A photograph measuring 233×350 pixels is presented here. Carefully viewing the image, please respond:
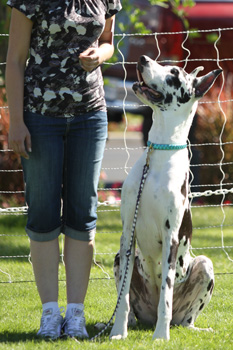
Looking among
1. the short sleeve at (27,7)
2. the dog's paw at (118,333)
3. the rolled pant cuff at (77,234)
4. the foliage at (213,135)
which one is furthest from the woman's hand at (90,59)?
the foliage at (213,135)

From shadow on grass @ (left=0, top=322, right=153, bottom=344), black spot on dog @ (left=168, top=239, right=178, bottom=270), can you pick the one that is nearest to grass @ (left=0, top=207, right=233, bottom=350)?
shadow on grass @ (left=0, top=322, right=153, bottom=344)

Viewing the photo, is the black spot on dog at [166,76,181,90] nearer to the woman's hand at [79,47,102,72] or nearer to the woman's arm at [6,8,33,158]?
the woman's hand at [79,47,102,72]

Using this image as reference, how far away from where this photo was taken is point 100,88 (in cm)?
414

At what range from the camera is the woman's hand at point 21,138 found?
390 cm

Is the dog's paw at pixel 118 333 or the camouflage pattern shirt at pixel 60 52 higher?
the camouflage pattern shirt at pixel 60 52

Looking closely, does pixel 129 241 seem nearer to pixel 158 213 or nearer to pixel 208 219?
pixel 158 213

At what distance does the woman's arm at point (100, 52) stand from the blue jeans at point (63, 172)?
11.3 inches

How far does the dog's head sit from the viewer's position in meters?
3.93

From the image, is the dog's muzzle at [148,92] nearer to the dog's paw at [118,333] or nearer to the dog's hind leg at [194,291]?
the dog's hind leg at [194,291]

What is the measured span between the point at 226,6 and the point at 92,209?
8847 mm

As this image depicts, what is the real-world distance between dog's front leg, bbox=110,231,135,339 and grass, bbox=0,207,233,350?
0.07 m

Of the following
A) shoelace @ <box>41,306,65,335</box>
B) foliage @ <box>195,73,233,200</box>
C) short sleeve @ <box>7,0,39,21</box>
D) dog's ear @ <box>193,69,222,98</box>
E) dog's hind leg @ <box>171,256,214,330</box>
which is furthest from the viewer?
foliage @ <box>195,73,233,200</box>

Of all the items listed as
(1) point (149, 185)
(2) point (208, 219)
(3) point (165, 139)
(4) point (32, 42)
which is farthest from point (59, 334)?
(2) point (208, 219)

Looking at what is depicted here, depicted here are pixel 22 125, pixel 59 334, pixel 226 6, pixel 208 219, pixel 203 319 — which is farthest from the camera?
pixel 226 6
